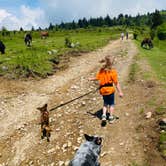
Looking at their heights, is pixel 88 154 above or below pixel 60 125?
above

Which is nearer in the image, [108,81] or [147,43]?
[108,81]

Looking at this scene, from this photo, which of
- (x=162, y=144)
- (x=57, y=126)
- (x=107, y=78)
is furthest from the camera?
(x=57, y=126)

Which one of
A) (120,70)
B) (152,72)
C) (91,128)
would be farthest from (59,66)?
(91,128)

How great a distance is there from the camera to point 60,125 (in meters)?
12.9

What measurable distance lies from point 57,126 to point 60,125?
0.38 feet

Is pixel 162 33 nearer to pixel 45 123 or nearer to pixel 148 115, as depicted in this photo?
pixel 148 115

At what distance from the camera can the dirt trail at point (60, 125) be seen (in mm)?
10578

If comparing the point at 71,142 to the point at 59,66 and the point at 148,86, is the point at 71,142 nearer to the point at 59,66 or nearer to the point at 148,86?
the point at 148,86

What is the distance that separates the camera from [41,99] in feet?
54.2

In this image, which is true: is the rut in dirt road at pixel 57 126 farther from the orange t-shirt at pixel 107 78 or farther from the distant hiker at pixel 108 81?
the orange t-shirt at pixel 107 78

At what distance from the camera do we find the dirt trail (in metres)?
10.6

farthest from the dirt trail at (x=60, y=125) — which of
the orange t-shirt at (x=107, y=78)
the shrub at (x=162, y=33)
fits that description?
the shrub at (x=162, y=33)

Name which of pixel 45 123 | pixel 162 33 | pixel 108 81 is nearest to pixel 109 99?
pixel 108 81

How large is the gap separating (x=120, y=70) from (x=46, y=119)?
963cm
